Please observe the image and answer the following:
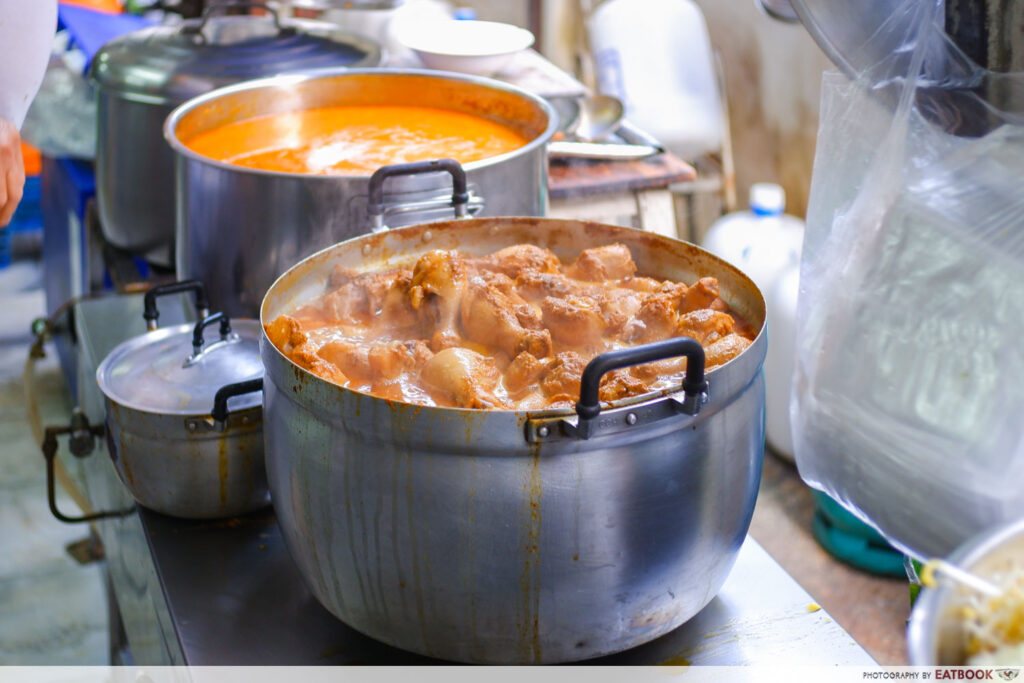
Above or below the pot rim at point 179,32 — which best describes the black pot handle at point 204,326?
below

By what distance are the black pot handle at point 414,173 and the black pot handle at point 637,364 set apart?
63 cm

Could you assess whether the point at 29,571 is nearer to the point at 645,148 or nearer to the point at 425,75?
the point at 425,75

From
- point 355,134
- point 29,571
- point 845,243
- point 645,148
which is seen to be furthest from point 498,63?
point 29,571

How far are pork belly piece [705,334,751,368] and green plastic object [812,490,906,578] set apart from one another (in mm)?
1859

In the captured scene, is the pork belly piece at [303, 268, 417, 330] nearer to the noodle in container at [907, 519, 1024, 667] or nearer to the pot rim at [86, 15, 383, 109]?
the noodle in container at [907, 519, 1024, 667]

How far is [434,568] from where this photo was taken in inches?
40.3

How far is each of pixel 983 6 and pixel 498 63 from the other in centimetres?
152

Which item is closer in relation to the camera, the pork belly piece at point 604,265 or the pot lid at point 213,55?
the pork belly piece at point 604,265

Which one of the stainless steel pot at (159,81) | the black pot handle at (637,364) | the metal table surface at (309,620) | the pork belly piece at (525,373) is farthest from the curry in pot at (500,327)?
the stainless steel pot at (159,81)

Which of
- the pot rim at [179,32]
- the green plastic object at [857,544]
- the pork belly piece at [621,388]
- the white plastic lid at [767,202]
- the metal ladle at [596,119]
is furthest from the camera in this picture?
the white plastic lid at [767,202]

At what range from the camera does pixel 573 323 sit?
1.24 m

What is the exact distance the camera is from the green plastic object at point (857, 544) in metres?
2.85

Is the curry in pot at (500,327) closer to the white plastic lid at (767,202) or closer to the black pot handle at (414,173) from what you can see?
the black pot handle at (414,173)

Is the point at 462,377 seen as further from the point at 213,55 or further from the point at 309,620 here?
the point at 213,55
